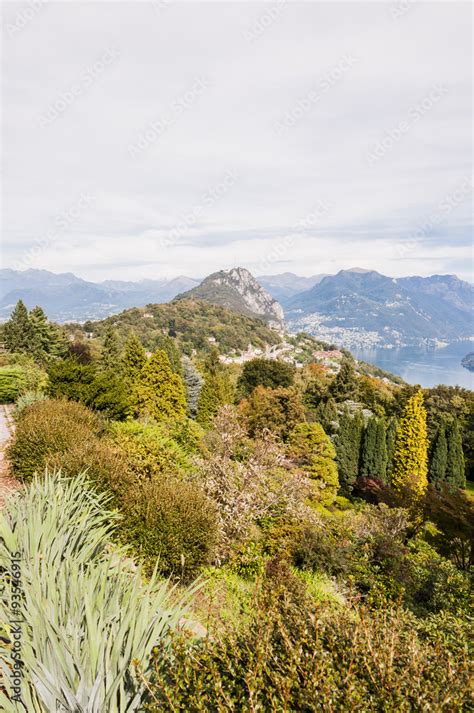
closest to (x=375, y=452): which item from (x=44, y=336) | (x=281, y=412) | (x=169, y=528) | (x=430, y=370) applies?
(x=281, y=412)

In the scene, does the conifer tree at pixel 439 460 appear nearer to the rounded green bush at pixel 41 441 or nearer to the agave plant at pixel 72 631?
the rounded green bush at pixel 41 441

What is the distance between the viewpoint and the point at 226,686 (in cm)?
216

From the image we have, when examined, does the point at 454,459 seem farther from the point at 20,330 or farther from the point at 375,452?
the point at 20,330

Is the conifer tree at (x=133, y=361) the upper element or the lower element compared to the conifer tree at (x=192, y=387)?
upper

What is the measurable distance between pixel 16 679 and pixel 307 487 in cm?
768

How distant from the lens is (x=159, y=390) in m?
21.5

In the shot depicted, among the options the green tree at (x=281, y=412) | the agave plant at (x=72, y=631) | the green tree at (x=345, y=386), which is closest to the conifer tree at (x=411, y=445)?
the green tree at (x=281, y=412)

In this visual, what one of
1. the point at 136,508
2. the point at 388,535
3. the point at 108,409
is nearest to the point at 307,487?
the point at 388,535

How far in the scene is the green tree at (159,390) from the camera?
21.1 metres

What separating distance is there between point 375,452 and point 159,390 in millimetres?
14054

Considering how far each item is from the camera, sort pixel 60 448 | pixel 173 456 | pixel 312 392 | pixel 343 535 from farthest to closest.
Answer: pixel 312 392 < pixel 343 535 < pixel 173 456 < pixel 60 448

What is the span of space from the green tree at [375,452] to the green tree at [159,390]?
39.2 feet

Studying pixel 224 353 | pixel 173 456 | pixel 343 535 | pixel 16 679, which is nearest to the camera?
pixel 16 679

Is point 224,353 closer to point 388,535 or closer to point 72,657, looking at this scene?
point 388,535
